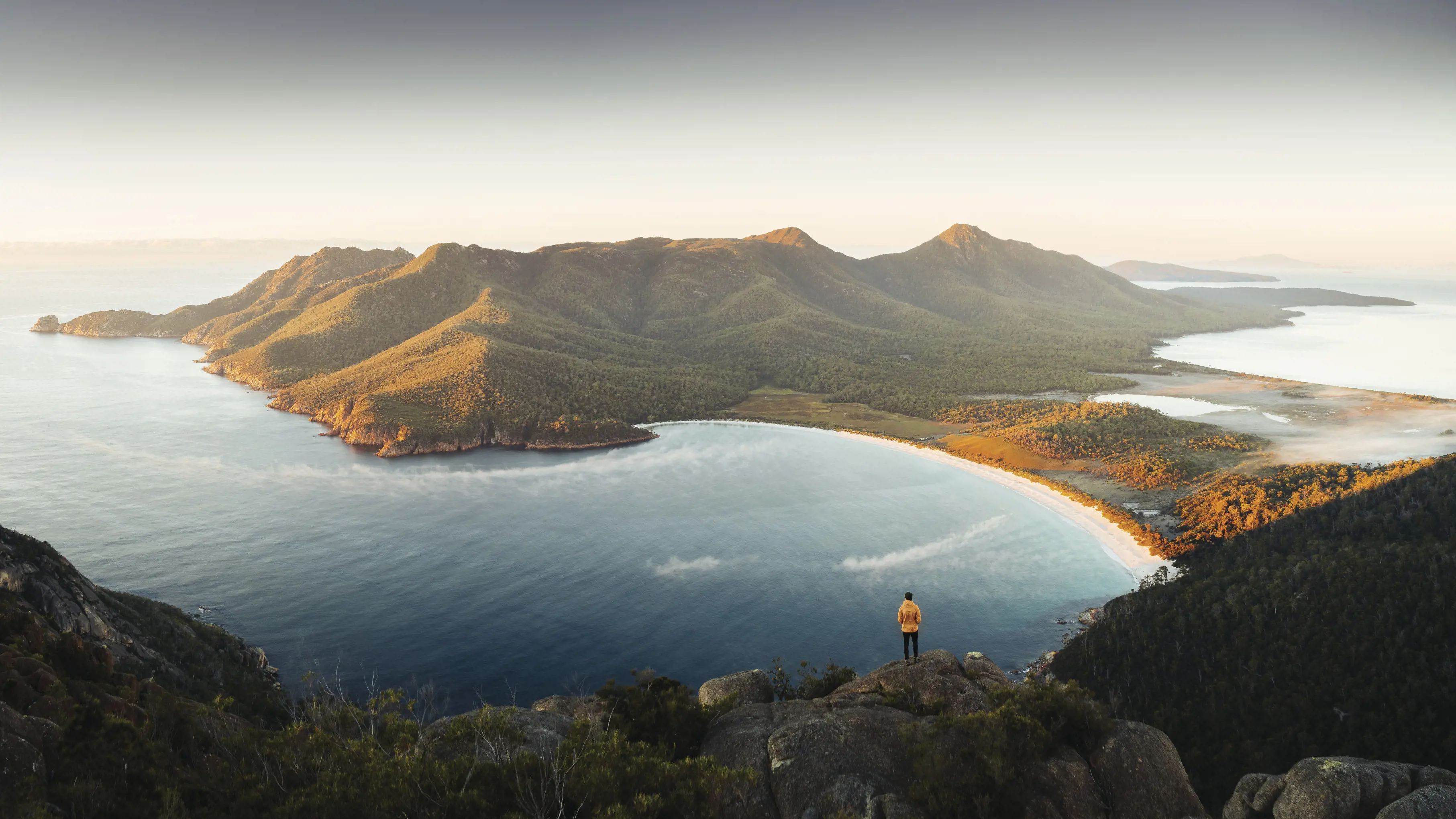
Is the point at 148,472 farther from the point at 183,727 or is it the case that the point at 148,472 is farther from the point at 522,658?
the point at 183,727

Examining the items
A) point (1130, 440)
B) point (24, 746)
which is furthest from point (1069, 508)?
point (24, 746)

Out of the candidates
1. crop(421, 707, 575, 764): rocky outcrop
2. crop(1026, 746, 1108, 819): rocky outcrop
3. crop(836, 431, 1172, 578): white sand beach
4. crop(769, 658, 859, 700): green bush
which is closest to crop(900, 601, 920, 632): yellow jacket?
crop(769, 658, 859, 700): green bush

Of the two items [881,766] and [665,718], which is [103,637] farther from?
[881,766]

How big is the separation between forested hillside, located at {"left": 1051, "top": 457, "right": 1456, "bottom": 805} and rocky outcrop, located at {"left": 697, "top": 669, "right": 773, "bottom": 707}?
101 ft

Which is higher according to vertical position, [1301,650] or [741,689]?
[741,689]

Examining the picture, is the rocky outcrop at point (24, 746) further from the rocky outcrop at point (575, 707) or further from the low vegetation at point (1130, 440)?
the low vegetation at point (1130, 440)

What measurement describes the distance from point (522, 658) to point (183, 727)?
1529 inches

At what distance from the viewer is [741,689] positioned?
34.8 meters

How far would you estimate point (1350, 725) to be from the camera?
1962 inches

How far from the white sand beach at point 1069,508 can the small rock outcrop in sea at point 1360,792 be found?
230 ft

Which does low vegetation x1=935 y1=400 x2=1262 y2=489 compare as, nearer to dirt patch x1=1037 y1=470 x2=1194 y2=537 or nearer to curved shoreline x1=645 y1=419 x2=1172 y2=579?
dirt patch x1=1037 y1=470 x2=1194 y2=537

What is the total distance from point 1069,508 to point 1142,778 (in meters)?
95.5

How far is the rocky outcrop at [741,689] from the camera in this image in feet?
113

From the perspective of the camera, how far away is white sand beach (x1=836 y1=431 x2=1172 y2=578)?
293ft
